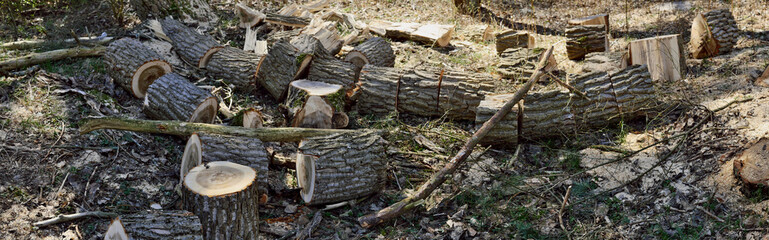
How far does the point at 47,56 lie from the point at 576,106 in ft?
18.8

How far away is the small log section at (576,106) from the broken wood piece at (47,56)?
4.61 metres

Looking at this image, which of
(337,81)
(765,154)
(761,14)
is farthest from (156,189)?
(761,14)

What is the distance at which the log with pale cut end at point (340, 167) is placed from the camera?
14.5ft

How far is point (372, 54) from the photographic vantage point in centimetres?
679

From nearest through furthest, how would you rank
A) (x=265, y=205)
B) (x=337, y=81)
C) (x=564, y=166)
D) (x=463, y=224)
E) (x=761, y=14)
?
(x=463, y=224)
(x=265, y=205)
(x=564, y=166)
(x=337, y=81)
(x=761, y=14)

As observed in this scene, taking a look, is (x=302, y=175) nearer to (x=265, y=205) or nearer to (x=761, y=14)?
(x=265, y=205)

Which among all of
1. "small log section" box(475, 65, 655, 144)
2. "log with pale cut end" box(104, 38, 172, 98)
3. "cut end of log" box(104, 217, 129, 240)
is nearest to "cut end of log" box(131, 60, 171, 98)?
"log with pale cut end" box(104, 38, 172, 98)

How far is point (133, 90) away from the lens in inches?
225

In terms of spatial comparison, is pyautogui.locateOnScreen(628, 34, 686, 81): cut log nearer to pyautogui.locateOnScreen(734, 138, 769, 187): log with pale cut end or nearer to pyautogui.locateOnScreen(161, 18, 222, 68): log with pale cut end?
pyautogui.locateOnScreen(734, 138, 769, 187): log with pale cut end

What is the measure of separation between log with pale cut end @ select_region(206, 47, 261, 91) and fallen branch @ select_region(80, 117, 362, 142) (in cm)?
129

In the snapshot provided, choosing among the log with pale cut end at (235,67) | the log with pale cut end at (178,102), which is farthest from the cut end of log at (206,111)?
the log with pale cut end at (235,67)

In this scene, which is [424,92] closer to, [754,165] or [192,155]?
[192,155]

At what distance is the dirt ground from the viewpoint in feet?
13.2

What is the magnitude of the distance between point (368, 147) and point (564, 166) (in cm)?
174
